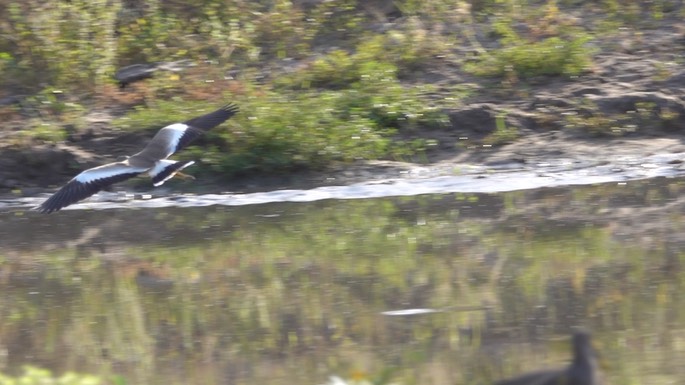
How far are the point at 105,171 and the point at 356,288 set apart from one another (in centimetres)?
306

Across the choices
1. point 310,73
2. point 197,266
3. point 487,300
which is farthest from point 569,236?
point 310,73

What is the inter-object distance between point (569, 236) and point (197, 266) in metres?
2.28

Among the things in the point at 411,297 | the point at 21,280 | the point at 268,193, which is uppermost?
the point at 411,297

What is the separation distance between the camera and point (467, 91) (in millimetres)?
11531

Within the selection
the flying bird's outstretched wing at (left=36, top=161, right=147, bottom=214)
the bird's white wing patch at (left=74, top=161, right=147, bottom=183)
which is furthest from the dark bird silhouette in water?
the bird's white wing patch at (left=74, top=161, right=147, bottom=183)

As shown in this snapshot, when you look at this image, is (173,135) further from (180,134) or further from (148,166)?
(148,166)

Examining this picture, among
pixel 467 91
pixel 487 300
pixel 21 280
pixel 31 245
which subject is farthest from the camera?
pixel 467 91

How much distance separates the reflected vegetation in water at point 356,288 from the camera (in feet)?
17.9

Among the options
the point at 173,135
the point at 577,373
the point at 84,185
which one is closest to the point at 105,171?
the point at 84,185

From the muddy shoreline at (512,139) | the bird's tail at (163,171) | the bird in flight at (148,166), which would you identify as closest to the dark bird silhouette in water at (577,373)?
the bird in flight at (148,166)

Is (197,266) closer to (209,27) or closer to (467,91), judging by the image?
(467,91)

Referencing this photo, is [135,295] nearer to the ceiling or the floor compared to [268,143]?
nearer to the ceiling

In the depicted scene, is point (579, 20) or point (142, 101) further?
point (579, 20)

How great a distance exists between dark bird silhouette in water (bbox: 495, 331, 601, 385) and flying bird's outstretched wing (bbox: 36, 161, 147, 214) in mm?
5240
